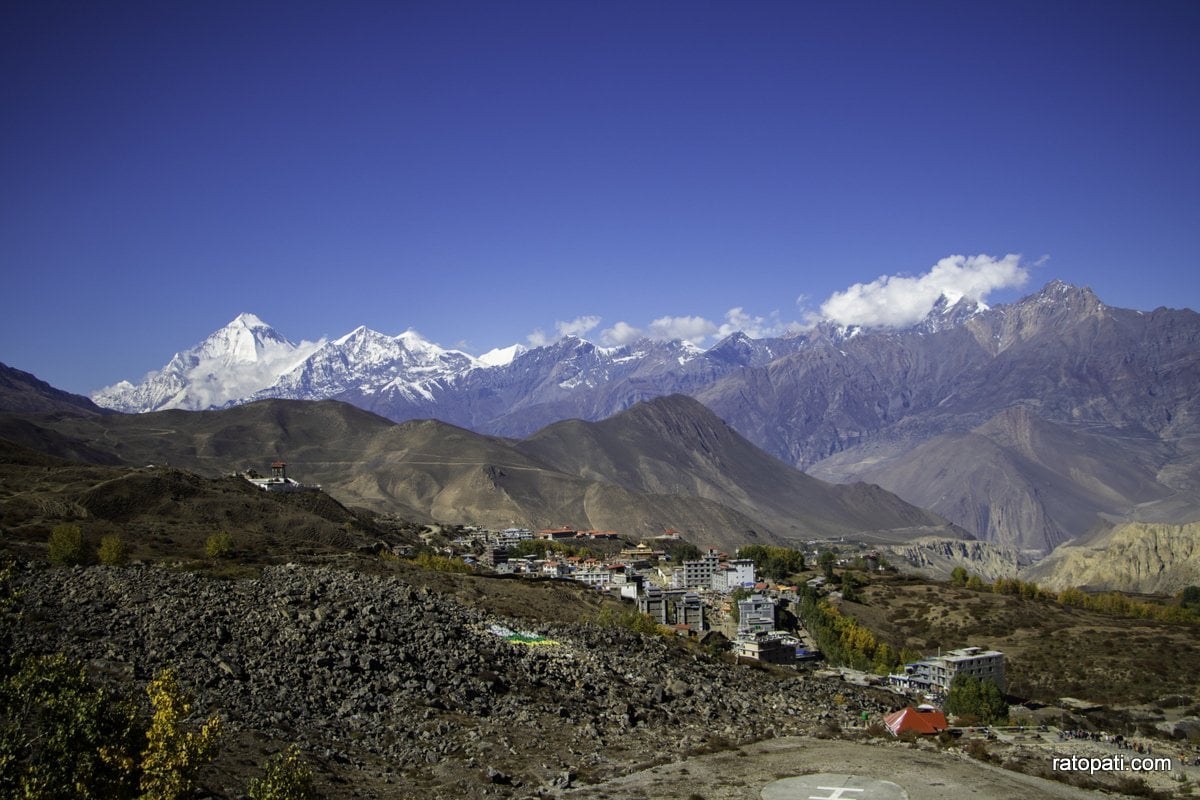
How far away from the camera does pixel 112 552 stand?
63188 millimetres

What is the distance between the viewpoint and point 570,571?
122 metres

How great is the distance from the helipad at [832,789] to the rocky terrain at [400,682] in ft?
19.7

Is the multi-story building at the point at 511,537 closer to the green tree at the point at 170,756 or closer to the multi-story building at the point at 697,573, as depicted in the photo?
the multi-story building at the point at 697,573

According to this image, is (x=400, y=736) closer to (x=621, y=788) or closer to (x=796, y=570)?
(x=621, y=788)

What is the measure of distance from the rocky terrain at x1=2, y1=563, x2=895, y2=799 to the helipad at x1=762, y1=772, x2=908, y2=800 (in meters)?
5.99

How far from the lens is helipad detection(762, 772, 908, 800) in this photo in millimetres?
31359

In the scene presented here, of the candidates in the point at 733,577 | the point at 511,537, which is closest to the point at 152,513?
the point at 733,577

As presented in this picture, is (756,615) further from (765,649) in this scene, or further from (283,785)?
(283,785)

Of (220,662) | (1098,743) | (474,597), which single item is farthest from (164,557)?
(1098,743)

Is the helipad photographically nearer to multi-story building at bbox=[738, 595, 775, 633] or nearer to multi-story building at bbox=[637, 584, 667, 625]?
multi-story building at bbox=[637, 584, 667, 625]

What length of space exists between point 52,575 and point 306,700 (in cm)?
2161

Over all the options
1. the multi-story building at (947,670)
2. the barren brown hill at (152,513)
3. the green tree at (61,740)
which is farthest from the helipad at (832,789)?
the barren brown hill at (152,513)

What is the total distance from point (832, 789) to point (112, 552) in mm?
49668

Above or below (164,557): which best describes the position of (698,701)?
below
